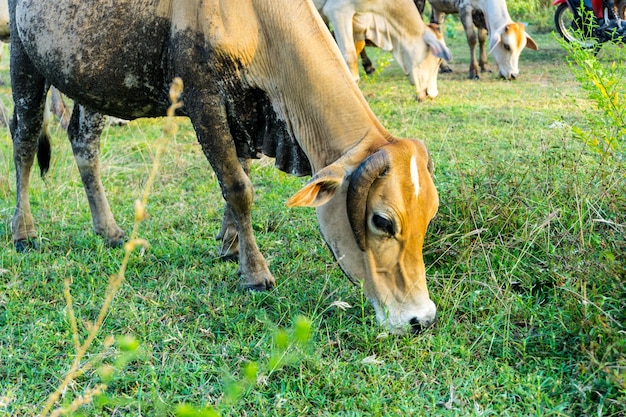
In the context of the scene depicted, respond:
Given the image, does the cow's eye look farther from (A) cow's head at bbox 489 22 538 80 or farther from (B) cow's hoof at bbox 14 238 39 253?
(A) cow's head at bbox 489 22 538 80

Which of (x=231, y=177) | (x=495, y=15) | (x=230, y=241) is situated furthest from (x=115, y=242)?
(x=495, y=15)

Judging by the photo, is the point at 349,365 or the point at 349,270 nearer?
the point at 349,365

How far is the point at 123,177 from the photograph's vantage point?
5.93m

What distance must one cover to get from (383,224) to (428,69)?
5608 millimetres

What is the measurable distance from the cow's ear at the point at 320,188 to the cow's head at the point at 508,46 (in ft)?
22.8

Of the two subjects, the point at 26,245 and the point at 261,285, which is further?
the point at 26,245

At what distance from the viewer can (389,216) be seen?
3043 mm

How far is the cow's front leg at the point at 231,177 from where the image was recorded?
142 inches

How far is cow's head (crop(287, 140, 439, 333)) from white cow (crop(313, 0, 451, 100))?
5139 mm

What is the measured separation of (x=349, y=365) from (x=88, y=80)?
7.06 feet

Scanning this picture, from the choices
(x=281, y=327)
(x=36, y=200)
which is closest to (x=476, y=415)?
(x=281, y=327)

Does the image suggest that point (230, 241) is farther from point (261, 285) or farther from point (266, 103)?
point (266, 103)

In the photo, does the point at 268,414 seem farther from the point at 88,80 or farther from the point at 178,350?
the point at 88,80

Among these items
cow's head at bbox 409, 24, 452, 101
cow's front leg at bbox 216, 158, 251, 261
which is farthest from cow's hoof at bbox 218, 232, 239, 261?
cow's head at bbox 409, 24, 452, 101
